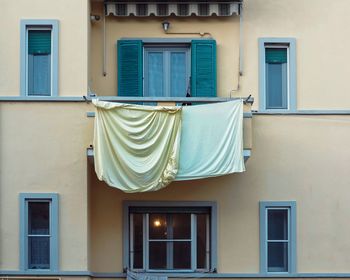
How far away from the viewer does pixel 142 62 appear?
2014cm

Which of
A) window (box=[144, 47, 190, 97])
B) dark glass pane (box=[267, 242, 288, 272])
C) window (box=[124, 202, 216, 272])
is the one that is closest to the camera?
dark glass pane (box=[267, 242, 288, 272])

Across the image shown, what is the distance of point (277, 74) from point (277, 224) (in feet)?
10.5

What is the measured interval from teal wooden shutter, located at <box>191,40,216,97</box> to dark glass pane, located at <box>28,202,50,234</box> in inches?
157

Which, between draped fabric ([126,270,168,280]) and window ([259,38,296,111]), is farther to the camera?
window ([259,38,296,111])

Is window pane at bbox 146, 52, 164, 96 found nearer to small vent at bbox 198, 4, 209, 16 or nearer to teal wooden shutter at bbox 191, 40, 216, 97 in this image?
teal wooden shutter at bbox 191, 40, 216, 97

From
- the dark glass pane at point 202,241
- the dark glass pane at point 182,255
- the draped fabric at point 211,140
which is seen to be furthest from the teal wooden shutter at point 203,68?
Result: the dark glass pane at point 182,255

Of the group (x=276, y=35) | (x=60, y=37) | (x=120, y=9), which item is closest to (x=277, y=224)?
(x=276, y=35)

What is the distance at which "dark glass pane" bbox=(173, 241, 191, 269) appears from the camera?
1970cm

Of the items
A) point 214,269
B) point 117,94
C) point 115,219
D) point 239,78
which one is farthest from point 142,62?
point 214,269

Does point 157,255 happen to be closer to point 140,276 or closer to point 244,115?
point 140,276

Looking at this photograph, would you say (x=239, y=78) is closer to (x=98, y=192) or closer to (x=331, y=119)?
(x=331, y=119)

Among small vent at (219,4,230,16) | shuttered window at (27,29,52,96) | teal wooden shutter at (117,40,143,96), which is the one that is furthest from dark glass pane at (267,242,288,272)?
shuttered window at (27,29,52,96)

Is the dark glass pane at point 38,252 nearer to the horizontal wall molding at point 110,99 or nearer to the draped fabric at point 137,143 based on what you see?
the draped fabric at point 137,143

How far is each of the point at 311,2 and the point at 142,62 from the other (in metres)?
3.83
